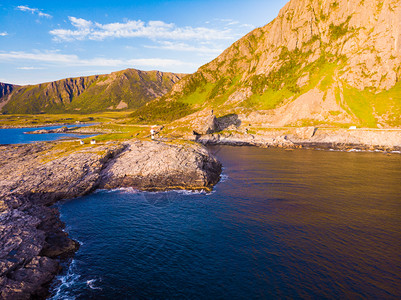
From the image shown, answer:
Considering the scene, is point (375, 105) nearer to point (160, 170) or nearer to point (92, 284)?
point (160, 170)

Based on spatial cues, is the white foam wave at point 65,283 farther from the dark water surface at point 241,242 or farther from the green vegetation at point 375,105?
the green vegetation at point 375,105

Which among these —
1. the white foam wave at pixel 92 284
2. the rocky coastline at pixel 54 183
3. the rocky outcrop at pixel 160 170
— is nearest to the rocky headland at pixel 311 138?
the rocky coastline at pixel 54 183

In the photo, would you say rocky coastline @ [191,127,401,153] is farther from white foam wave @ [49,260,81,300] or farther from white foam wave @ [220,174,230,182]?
white foam wave @ [49,260,81,300]

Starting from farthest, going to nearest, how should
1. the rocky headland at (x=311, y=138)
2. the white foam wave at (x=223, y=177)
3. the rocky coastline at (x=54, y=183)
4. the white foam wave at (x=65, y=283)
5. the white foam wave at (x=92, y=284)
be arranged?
the rocky headland at (x=311, y=138), the white foam wave at (x=223, y=177), the rocky coastline at (x=54, y=183), the white foam wave at (x=92, y=284), the white foam wave at (x=65, y=283)

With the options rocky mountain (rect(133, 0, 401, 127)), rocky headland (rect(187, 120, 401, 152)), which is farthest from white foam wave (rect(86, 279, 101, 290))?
rocky mountain (rect(133, 0, 401, 127))

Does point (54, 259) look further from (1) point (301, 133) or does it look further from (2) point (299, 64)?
(2) point (299, 64)

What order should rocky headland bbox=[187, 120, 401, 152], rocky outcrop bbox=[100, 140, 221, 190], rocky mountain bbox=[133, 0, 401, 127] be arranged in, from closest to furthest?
1. rocky outcrop bbox=[100, 140, 221, 190]
2. rocky headland bbox=[187, 120, 401, 152]
3. rocky mountain bbox=[133, 0, 401, 127]
